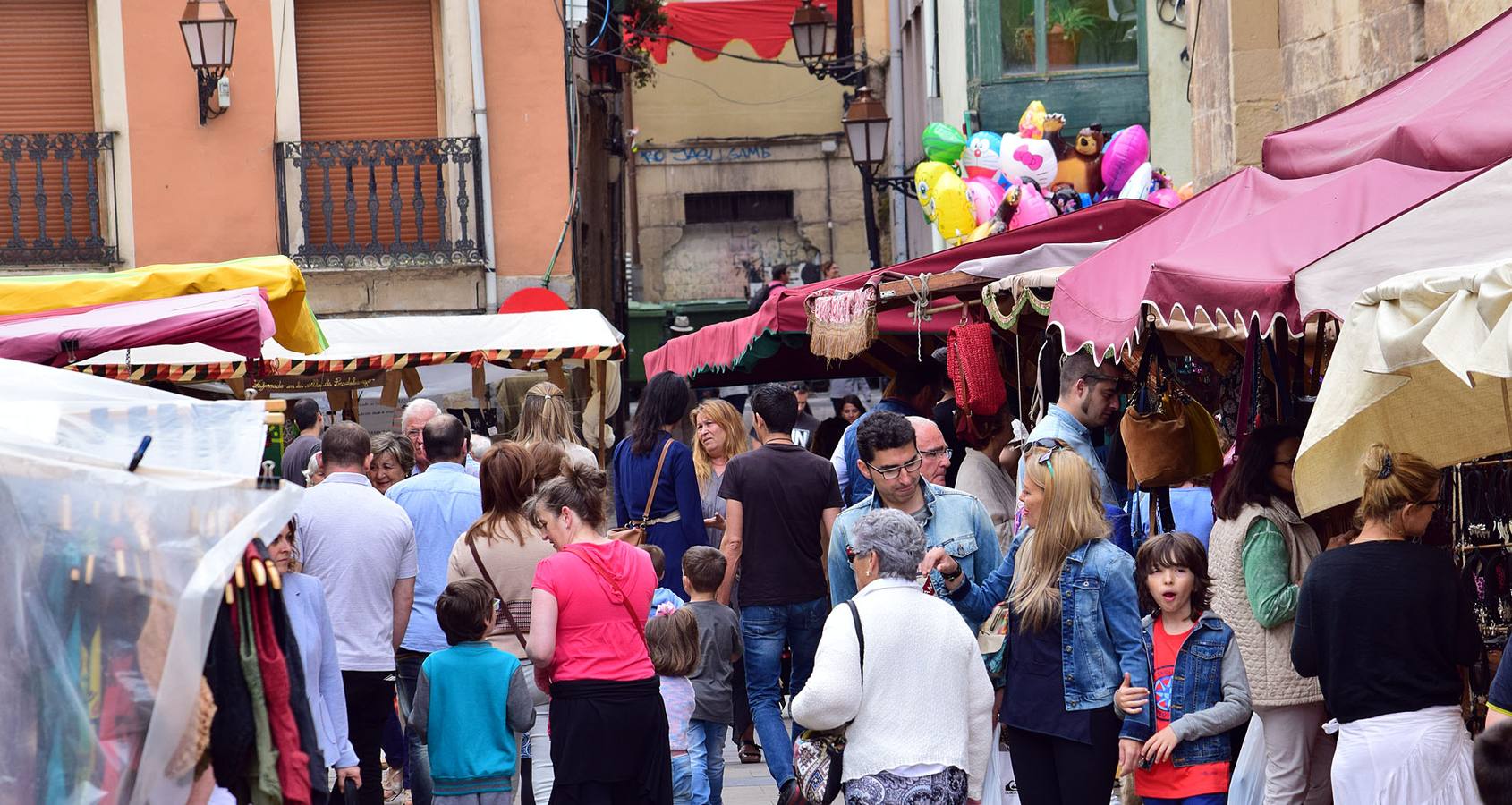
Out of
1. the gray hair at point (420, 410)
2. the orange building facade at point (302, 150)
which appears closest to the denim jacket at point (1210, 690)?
the gray hair at point (420, 410)

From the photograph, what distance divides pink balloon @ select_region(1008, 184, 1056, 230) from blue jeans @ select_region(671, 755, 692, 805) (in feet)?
30.1

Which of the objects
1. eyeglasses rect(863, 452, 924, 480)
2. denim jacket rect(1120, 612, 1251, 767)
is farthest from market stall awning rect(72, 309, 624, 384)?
denim jacket rect(1120, 612, 1251, 767)

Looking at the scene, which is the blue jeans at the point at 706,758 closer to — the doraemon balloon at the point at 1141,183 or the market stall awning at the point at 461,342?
the market stall awning at the point at 461,342

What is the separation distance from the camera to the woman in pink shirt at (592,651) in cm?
607

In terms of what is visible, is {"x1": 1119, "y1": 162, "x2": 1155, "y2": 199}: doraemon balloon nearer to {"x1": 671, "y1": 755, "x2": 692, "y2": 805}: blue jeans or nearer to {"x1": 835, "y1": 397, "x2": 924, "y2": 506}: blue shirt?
{"x1": 835, "y1": 397, "x2": 924, "y2": 506}: blue shirt

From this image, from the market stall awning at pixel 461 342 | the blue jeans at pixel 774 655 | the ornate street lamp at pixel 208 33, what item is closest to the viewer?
the blue jeans at pixel 774 655

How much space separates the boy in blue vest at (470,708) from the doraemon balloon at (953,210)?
10552 millimetres

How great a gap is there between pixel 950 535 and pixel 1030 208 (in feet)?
31.4

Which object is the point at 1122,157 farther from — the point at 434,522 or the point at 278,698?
the point at 278,698

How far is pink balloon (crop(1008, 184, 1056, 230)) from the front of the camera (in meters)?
15.6

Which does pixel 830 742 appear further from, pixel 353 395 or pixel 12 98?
pixel 12 98

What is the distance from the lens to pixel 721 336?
39.5 feet

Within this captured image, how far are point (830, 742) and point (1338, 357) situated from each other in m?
1.84

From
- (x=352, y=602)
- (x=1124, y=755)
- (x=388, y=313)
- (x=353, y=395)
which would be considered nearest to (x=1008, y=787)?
(x=1124, y=755)
